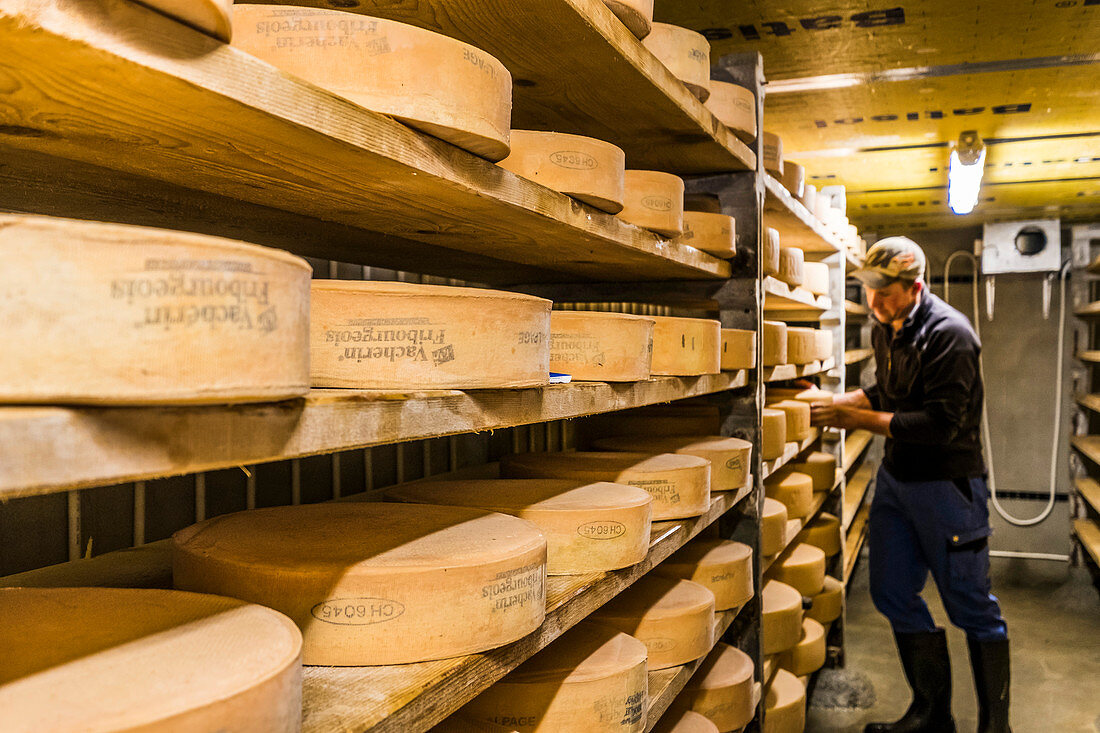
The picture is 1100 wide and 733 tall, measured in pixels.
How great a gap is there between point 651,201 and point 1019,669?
3.49 meters

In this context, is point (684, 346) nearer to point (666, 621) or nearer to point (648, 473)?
point (648, 473)

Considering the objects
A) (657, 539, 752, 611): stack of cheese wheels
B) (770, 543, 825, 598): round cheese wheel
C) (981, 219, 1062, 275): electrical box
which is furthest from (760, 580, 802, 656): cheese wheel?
(981, 219, 1062, 275): electrical box

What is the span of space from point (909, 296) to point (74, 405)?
341cm

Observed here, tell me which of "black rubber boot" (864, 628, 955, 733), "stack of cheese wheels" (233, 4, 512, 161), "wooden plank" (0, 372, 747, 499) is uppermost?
"stack of cheese wheels" (233, 4, 512, 161)

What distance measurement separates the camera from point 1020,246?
236 inches

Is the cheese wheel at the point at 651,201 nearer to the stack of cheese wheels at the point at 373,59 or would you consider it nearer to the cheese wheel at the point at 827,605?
the stack of cheese wheels at the point at 373,59

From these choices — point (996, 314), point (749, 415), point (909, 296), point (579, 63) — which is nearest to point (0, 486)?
point (579, 63)

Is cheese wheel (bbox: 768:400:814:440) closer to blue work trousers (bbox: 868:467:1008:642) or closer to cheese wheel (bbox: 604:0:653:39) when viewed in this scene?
blue work trousers (bbox: 868:467:1008:642)

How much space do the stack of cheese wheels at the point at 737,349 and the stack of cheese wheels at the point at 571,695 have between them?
945 mm

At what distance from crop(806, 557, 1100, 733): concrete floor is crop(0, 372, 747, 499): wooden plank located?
10.2 feet

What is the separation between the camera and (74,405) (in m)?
0.54

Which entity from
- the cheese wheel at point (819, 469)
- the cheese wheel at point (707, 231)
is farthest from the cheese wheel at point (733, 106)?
the cheese wheel at point (819, 469)

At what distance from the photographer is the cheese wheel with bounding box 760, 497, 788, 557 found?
2.70m

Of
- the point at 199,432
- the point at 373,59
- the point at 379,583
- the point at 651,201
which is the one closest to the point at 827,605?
the point at 651,201
